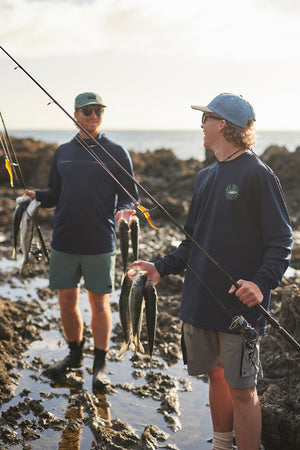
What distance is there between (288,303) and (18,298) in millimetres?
3904

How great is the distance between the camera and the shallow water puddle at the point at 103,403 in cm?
379

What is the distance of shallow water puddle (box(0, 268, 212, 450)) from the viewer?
12.4 ft

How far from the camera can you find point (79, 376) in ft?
15.8

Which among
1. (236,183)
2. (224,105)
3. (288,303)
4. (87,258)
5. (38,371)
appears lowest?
(38,371)

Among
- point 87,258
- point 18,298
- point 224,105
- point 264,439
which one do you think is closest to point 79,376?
point 87,258

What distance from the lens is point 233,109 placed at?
2.93 metres

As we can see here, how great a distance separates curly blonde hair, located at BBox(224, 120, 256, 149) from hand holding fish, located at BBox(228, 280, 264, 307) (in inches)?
33.0

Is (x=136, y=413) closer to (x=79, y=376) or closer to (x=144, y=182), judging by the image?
(x=79, y=376)

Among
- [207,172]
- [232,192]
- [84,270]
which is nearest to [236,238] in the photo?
[232,192]

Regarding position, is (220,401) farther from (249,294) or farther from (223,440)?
(249,294)

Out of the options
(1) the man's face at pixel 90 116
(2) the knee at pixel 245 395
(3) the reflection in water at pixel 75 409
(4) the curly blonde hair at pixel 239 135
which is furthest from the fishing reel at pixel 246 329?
(1) the man's face at pixel 90 116

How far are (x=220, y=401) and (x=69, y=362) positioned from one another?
2182mm

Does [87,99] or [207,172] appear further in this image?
[87,99]

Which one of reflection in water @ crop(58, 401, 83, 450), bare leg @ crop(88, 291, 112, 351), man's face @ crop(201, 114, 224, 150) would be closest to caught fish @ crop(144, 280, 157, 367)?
man's face @ crop(201, 114, 224, 150)
